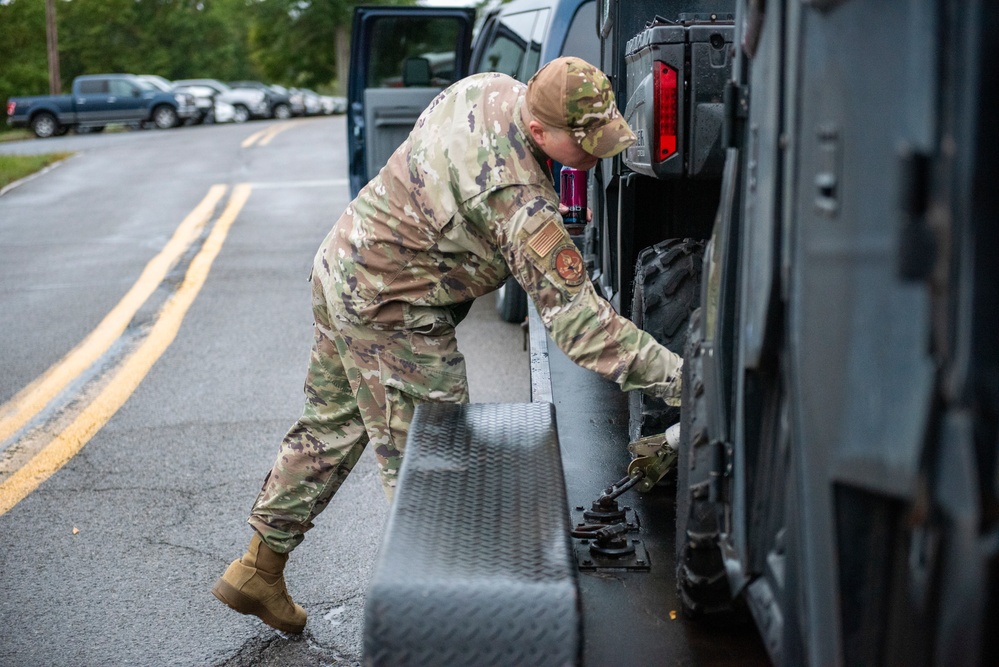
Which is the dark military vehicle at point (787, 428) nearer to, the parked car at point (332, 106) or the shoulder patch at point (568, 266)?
the shoulder patch at point (568, 266)

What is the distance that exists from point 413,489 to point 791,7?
48.4 inches

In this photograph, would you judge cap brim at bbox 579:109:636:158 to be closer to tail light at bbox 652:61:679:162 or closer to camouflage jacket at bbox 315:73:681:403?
camouflage jacket at bbox 315:73:681:403

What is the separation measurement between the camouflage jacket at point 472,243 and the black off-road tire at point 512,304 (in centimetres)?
408

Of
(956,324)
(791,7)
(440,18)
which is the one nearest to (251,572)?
(791,7)

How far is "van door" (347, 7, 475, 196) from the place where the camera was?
831 cm

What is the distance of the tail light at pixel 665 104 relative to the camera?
3061 mm

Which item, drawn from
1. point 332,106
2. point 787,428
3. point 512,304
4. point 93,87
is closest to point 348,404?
point 787,428

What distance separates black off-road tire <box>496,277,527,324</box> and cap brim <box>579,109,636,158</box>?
4.44 metres

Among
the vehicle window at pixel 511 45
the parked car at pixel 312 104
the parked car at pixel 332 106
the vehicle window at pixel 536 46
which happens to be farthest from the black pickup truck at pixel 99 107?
the vehicle window at pixel 536 46

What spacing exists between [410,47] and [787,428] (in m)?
7.80

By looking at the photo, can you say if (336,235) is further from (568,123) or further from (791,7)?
(791,7)

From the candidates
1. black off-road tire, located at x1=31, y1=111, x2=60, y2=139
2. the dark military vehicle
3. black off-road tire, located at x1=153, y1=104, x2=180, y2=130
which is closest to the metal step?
the dark military vehicle

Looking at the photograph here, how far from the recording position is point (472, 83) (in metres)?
2.99

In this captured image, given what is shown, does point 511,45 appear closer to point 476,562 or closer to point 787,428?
point 476,562
